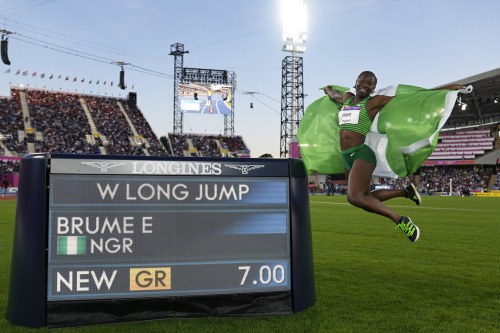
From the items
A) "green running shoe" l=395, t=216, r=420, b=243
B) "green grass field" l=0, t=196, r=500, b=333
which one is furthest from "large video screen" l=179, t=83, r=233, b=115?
"green running shoe" l=395, t=216, r=420, b=243

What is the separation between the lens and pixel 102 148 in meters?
50.9

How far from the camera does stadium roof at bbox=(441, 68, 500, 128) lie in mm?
44500

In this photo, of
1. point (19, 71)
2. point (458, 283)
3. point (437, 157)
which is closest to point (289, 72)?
point (437, 157)

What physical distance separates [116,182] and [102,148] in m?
49.6

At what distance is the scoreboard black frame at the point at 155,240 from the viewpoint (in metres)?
3.60

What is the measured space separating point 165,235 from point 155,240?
0.09 metres

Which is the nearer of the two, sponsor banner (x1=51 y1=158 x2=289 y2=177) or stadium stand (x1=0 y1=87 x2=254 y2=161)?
sponsor banner (x1=51 y1=158 x2=289 y2=177)

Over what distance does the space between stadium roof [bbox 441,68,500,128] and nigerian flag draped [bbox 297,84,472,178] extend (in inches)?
1524

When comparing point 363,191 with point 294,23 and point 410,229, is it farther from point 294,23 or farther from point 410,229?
point 294,23

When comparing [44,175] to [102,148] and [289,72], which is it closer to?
[102,148]

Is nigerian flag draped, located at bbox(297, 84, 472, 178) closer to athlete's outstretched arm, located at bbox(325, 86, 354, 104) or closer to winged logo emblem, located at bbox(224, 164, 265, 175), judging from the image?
athlete's outstretched arm, located at bbox(325, 86, 354, 104)

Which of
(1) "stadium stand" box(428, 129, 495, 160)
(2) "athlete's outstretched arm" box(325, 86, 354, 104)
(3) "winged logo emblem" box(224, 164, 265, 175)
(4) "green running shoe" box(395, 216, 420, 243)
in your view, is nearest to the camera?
(3) "winged logo emblem" box(224, 164, 265, 175)

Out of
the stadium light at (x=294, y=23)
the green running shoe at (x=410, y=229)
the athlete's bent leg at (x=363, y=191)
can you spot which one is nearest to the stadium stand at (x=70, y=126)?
the stadium light at (x=294, y=23)

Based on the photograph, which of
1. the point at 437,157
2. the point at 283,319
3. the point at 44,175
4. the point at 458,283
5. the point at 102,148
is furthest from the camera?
the point at 437,157
